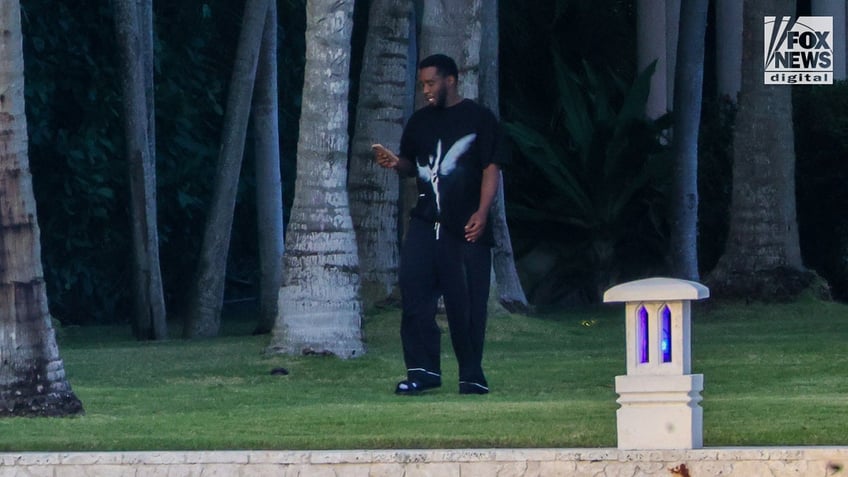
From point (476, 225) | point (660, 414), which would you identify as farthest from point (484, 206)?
point (660, 414)

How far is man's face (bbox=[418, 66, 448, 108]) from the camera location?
9.33 m

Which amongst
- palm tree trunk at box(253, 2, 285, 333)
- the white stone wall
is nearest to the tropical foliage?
palm tree trunk at box(253, 2, 285, 333)

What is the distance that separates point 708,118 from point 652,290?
14325 mm

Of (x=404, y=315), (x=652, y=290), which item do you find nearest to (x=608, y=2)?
(x=404, y=315)

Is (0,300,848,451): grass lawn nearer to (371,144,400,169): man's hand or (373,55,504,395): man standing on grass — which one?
(373,55,504,395): man standing on grass

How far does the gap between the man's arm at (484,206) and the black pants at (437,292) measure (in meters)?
0.13

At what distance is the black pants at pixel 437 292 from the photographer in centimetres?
947

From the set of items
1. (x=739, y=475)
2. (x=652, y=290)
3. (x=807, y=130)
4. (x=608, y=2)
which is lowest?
(x=739, y=475)

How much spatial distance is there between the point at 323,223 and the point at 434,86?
3.33 meters

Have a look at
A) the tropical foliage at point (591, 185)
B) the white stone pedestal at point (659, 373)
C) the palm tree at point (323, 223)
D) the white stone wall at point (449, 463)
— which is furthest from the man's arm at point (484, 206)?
the tropical foliage at point (591, 185)

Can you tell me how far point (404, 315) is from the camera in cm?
952

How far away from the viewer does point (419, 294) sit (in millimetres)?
9492

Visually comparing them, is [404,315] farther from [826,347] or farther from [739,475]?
[826,347]

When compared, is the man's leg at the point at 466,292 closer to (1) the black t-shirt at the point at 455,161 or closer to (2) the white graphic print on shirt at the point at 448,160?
(1) the black t-shirt at the point at 455,161
